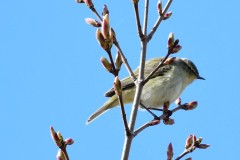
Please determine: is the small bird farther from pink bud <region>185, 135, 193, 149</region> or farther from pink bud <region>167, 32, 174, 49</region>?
pink bud <region>167, 32, 174, 49</region>

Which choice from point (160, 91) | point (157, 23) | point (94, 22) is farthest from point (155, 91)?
point (157, 23)

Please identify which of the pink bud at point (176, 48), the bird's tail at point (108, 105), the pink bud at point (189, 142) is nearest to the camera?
the pink bud at point (176, 48)

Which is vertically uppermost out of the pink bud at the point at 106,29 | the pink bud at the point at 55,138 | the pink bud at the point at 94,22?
the pink bud at the point at 94,22

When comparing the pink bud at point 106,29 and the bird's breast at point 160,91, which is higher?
the pink bud at point 106,29

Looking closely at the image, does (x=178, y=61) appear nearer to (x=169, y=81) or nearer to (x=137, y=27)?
(x=169, y=81)

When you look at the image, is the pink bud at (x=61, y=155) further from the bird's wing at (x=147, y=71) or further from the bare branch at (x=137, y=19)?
the bird's wing at (x=147, y=71)

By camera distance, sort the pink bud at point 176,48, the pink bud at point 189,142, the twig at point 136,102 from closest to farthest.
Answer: the twig at point 136,102
the pink bud at point 176,48
the pink bud at point 189,142

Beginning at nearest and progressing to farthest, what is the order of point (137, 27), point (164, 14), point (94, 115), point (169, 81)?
1. point (137, 27)
2. point (164, 14)
3. point (94, 115)
4. point (169, 81)

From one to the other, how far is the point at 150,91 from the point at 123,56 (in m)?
3.72

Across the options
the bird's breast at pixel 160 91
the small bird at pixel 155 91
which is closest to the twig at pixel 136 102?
the small bird at pixel 155 91

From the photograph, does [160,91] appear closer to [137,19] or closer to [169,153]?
[169,153]

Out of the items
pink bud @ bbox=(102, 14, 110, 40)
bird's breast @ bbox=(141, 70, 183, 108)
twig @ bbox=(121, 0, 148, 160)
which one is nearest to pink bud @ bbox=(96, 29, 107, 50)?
pink bud @ bbox=(102, 14, 110, 40)

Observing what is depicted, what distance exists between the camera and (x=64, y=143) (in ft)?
10.1

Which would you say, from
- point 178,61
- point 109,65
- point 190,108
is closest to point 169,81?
point 178,61
